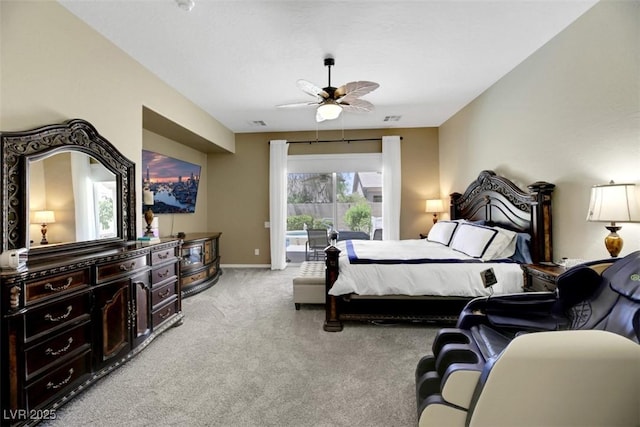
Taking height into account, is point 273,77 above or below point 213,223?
above

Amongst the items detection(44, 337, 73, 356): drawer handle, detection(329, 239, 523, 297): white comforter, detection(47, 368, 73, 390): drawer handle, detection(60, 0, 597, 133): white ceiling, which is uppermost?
detection(60, 0, 597, 133): white ceiling

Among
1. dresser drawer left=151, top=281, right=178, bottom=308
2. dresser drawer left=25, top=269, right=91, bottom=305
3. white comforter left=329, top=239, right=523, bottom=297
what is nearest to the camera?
dresser drawer left=25, top=269, right=91, bottom=305

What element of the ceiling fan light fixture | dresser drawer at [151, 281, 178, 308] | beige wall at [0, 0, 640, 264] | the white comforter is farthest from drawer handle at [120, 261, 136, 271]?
the ceiling fan light fixture

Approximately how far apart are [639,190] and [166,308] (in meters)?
3.96

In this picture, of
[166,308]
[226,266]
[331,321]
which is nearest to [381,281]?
[331,321]

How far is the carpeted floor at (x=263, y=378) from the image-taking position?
5.49ft

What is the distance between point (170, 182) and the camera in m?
4.38

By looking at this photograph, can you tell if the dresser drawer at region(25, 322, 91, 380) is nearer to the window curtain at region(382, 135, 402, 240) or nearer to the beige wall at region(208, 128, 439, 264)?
the beige wall at region(208, 128, 439, 264)

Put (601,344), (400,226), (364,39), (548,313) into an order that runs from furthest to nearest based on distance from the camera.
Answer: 1. (400,226)
2. (364,39)
3. (548,313)
4. (601,344)

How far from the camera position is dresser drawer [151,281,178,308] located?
2578mm

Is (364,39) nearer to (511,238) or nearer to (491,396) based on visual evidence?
(511,238)

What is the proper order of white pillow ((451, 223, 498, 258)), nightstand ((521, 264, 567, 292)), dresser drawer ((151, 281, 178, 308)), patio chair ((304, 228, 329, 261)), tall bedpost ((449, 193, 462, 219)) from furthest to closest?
patio chair ((304, 228, 329, 261)) < tall bedpost ((449, 193, 462, 219)) < white pillow ((451, 223, 498, 258)) < dresser drawer ((151, 281, 178, 308)) < nightstand ((521, 264, 567, 292))

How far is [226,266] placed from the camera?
18.8 feet

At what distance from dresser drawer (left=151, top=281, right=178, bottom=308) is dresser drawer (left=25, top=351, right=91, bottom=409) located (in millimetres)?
705
